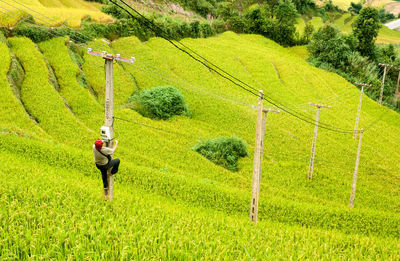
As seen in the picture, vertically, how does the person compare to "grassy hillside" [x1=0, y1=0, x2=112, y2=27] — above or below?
below

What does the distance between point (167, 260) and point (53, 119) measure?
20835mm

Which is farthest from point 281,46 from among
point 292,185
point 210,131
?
point 292,185

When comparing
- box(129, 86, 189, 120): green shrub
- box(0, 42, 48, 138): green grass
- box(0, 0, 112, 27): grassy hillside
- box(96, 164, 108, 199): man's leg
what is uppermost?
box(0, 0, 112, 27): grassy hillside

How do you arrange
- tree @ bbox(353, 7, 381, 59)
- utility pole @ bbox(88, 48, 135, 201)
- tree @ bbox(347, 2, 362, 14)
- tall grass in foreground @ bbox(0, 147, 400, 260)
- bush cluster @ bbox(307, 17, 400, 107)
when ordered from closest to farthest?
tall grass in foreground @ bbox(0, 147, 400, 260) < utility pole @ bbox(88, 48, 135, 201) < bush cluster @ bbox(307, 17, 400, 107) < tree @ bbox(353, 7, 381, 59) < tree @ bbox(347, 2, 362, 14)

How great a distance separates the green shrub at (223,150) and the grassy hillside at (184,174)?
3.51 ft

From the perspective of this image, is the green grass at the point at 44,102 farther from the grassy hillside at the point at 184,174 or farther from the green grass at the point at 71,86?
the green grass at the point at 71,86

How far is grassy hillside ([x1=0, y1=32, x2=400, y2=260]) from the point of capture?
20.0 feet

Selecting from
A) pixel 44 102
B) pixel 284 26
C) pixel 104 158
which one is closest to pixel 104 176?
pixel 104 158

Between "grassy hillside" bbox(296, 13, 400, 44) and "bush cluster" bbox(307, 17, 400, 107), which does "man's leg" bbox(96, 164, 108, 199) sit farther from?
"grassy hillside" bbox(296, 13, 400, 44)

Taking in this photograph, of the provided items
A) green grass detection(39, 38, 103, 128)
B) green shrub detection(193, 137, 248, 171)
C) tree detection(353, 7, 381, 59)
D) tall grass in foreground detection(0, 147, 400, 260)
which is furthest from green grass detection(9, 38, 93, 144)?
tree detection(353, 7, 381, 59)

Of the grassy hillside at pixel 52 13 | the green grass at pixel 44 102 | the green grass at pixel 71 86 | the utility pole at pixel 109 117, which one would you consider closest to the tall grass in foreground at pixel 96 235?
the utility pole at pixel 109 117

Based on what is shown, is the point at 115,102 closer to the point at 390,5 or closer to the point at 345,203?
the point at 345,203

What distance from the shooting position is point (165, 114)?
29.8 m

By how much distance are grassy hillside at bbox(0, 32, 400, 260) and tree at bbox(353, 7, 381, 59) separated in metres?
20.8
